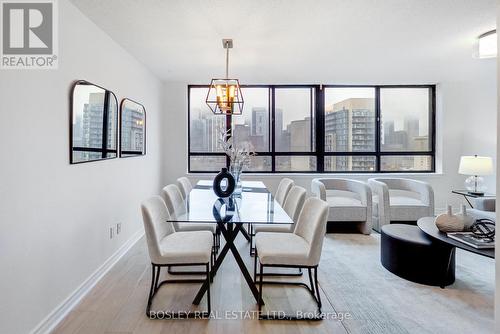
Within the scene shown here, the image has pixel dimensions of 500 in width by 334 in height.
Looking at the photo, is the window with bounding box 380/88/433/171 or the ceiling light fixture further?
the window with bounding box 380/88/433/171

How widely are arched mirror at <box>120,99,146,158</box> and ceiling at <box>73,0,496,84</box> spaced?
0.71 m

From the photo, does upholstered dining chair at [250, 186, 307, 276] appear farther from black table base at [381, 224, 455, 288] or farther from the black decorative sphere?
black table base at [381, 224, 455, 288]

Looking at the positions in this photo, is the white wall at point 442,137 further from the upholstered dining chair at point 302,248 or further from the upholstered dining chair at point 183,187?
the upholstered dining chair at point 302,248

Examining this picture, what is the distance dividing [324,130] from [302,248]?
3.79m

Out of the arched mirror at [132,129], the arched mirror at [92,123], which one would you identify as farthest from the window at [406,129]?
the arched mirror at [92,123]

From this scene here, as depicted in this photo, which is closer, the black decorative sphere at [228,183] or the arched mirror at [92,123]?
the arched mirror at [92,123]

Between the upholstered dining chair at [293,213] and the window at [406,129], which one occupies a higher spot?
the window at [406,129]

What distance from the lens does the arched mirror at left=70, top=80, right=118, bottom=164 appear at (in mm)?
2535

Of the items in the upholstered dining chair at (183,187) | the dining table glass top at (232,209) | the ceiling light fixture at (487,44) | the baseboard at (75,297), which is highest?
the ceiling light fixture at (487,44)

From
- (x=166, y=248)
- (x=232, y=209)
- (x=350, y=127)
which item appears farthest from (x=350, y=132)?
(x=166, y=248)

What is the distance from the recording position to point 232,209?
2.73m

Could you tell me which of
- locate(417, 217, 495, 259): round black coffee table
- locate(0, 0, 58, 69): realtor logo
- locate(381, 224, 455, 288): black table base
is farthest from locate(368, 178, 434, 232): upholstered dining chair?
locate(0, 0, 58, 69): realtor logo

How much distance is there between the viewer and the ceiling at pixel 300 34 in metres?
2.63

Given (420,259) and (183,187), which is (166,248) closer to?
(183,187)
